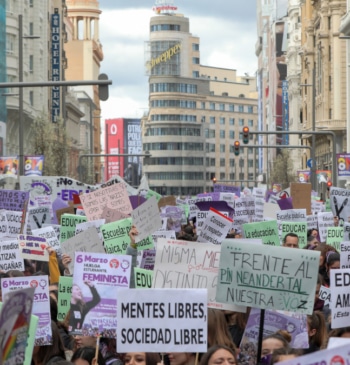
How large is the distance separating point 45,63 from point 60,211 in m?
68.6

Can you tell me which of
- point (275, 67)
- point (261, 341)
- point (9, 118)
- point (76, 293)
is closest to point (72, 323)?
point (76, 293)

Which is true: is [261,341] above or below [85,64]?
below

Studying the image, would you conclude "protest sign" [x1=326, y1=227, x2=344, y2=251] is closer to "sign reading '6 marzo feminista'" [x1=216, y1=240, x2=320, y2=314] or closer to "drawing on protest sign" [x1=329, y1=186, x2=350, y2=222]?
"drawing on protest sign" [x1=329, y1=186, x2=350, y2=222]

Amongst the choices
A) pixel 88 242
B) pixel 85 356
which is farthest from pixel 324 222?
pixel 85 356

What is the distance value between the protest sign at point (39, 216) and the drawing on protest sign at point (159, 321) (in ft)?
46.0

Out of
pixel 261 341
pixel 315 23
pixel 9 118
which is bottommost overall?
pixel 261 341

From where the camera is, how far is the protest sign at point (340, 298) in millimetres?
9414

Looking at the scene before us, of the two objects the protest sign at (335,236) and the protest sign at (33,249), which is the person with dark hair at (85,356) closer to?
the protest sign at (33,249)

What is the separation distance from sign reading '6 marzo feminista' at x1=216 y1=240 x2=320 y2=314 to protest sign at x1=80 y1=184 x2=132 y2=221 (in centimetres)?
989

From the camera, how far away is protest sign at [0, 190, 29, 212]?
20.4 meters

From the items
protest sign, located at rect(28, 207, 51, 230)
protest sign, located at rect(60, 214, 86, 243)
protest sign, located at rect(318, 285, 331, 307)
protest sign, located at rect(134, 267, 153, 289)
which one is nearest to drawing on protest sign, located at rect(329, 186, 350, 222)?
protest sign, located at rect(28, 207, 51, 230)

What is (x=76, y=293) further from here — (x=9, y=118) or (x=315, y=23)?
(x=315, y=23)

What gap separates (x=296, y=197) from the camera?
89.6ft

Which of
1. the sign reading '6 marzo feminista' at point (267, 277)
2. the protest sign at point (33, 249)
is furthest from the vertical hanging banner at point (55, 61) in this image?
the sign reading '6 marzo feminista' at point (267, 277)
